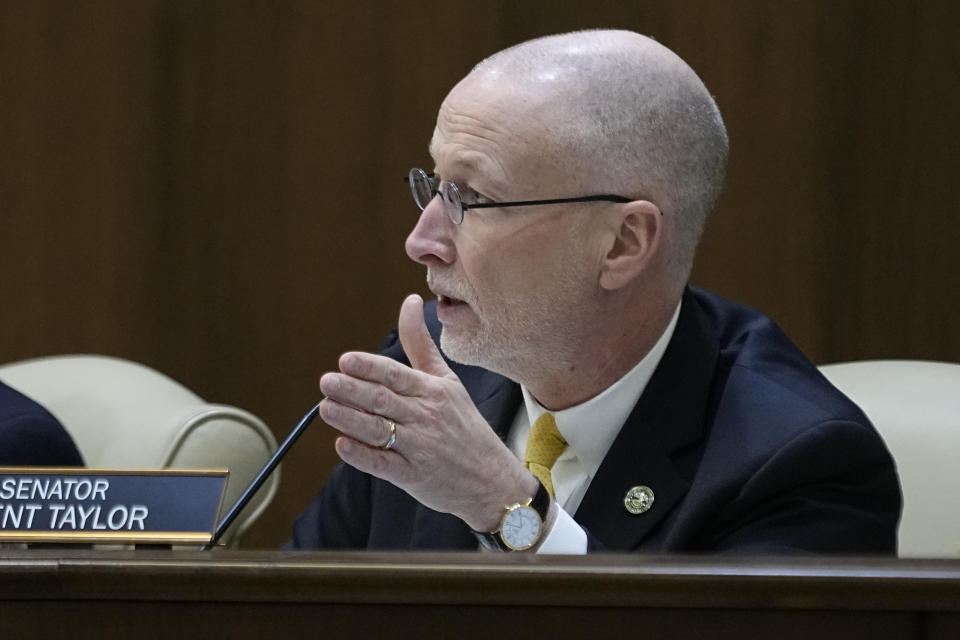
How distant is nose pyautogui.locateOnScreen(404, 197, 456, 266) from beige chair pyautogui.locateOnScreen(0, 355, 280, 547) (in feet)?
1.99

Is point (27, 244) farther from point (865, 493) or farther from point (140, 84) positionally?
point (865, 493)

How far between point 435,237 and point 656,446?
0.37 m

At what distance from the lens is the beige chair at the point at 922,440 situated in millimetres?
1648

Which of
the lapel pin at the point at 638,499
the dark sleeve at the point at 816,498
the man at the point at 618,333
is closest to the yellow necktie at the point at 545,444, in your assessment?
the man at the point at 618,333

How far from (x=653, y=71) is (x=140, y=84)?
161 centimetres

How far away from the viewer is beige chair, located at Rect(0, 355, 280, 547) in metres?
2.01

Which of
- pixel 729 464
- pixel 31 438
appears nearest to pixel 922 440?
pixel 729 464

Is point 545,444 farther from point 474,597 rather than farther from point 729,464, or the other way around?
point 474,597

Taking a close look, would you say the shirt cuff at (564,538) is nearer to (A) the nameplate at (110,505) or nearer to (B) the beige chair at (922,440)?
(A) the nameplate at (110,505)

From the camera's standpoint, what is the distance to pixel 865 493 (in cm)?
147

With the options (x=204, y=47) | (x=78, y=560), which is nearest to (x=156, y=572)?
(x=78, y=560)

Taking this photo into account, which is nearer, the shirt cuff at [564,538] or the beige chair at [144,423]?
the shirt cuff at [564,538]

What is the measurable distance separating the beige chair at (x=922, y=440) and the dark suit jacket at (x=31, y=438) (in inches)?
42.9

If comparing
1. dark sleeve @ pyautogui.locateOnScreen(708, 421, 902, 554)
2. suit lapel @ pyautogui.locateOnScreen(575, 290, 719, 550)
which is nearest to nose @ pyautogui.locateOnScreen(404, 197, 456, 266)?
suit lapel @ pyautogui.locateOnScreen(575, 290, 719, 550)
